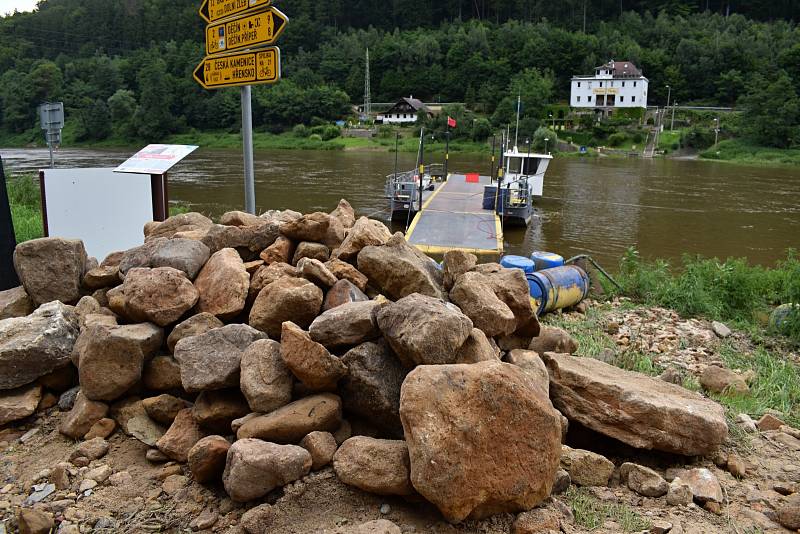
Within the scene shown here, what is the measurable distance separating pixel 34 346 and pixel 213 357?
1383 millimetres

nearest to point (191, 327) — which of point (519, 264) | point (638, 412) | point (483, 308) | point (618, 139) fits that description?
point (483, 308)

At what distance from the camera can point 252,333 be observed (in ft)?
13.8

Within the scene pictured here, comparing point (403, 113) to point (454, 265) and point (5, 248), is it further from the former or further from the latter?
point (454, 265)

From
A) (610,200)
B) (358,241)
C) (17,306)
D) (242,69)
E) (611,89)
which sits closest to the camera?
(358,241)

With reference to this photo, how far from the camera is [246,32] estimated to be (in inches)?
296

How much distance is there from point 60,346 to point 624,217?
25.1m

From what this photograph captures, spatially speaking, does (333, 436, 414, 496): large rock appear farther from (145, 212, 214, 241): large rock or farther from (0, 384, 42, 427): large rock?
(145, 212, 214, 241): large rock

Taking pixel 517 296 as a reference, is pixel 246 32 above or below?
above

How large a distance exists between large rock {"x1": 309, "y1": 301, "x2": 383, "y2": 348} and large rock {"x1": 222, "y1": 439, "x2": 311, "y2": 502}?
73cm

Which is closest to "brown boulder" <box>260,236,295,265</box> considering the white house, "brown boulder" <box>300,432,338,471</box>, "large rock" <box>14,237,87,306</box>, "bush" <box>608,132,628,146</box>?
"large rock" <box>14,237,87,306</box>

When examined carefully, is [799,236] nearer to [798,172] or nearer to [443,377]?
[443,377]

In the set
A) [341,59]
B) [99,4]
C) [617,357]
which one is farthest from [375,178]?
[99,4]

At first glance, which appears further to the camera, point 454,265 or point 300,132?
point 300,132

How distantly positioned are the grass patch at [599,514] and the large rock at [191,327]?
245cm
